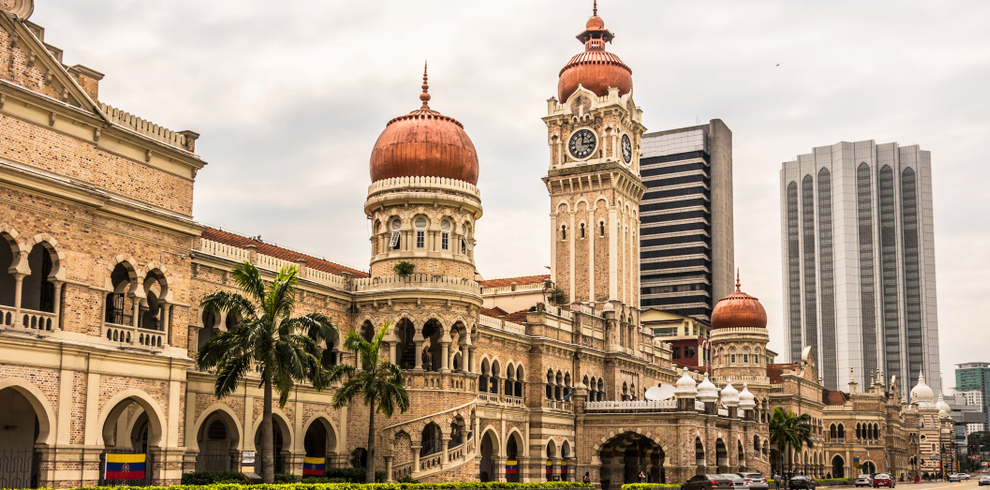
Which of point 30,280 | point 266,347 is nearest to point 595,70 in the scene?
point 266,347

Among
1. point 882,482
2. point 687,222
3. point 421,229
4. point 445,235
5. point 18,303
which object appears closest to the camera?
point 18,303

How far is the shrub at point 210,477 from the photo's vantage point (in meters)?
32.4

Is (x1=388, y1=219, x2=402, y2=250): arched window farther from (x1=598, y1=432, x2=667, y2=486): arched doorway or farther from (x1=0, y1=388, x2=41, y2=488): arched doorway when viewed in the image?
(x1=598, y1=432, x2=667, y2=486): arched doorway

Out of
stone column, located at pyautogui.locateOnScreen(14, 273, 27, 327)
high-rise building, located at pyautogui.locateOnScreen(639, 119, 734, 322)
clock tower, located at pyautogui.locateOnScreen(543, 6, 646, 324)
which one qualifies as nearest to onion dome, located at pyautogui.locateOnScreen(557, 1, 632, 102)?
clock tower, located at pyautogui.locateOnScreen(543, 6, 646, 324)

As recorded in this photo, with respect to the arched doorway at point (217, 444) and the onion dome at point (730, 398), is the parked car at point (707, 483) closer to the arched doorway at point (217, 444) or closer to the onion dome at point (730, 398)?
the onion dome at point (730, 398)

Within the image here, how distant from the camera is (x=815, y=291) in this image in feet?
584

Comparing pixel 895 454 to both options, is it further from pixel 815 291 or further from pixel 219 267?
pixel 219 267

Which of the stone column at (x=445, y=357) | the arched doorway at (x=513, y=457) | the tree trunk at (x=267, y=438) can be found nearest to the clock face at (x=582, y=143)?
the arched doorway at (x=513, y=457)

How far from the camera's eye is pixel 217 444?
1507 inches

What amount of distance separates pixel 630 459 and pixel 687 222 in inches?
3429

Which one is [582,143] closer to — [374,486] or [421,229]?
[421,229]

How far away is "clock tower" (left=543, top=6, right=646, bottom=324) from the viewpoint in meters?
66.8

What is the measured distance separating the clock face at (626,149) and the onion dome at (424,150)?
2473 centimetres

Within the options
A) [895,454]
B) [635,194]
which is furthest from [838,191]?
[635,194]
